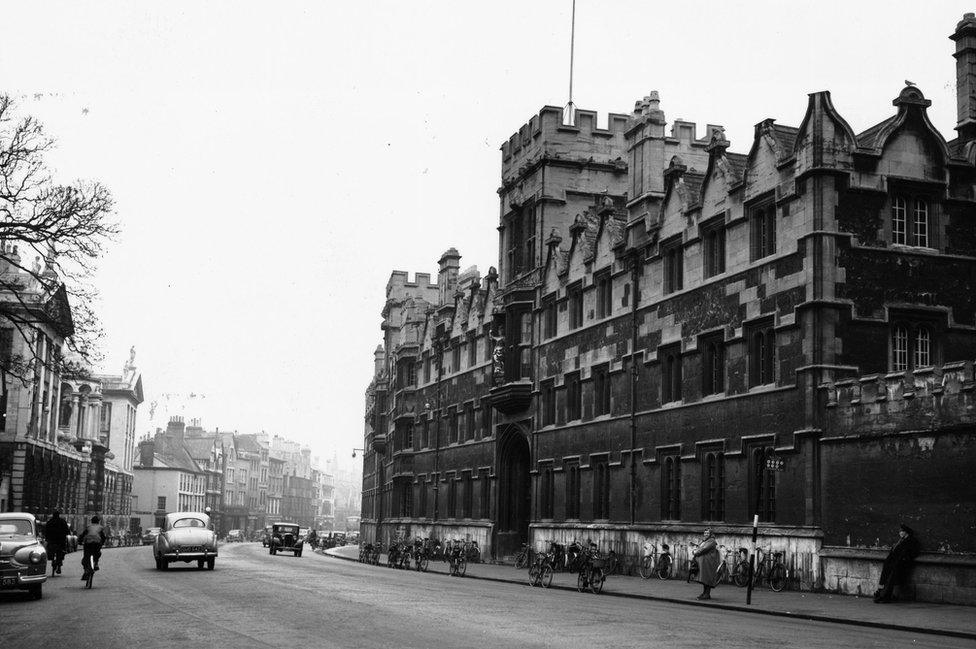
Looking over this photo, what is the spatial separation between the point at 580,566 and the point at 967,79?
17393 mm

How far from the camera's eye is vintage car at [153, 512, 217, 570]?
3816cm

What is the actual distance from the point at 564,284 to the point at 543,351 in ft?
11.0

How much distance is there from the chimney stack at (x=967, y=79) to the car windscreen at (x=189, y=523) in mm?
25496

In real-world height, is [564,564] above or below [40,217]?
below

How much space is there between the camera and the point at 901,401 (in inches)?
1109

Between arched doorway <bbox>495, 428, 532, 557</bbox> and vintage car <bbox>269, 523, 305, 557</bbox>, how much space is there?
70.2 feet

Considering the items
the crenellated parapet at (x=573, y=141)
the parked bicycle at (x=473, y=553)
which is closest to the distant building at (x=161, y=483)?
the parked bicycle at (x=473, y=553)

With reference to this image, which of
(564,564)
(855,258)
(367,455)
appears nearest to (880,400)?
(855,258)

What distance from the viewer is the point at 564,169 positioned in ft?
176

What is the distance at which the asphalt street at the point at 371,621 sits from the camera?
17031mm

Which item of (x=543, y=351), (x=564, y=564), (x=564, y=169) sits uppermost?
(x=564, y=169)

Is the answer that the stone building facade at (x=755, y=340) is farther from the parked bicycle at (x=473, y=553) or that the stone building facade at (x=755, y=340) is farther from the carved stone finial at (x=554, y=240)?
the parked bicycle at (x=473, y=553)

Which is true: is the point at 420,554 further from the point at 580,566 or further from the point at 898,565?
the point at 898,565

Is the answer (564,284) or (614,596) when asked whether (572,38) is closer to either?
(564,284)
